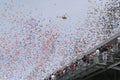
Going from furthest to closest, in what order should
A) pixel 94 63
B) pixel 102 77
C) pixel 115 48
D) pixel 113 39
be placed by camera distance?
pixel 113 39 < pixel 102 77 < pixel 94 63 < pixel 115 48

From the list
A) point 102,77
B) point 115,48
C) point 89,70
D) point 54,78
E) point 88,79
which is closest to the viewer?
point 115,48

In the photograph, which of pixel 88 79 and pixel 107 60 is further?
pixel 88 79

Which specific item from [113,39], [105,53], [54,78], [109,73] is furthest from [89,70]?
[54,78]

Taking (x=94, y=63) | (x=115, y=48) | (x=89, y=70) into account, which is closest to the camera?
(x=115, y=48)

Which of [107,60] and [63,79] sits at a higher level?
[107,60]

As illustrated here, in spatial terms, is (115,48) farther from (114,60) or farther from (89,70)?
(89,70)

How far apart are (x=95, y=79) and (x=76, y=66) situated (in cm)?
232

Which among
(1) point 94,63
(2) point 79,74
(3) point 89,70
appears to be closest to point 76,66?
(2) point 79,74

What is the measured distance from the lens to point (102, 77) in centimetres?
3650

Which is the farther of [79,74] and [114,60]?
[79,74]

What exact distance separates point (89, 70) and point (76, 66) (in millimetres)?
3663

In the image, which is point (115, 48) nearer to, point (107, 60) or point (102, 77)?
point (107, 60)

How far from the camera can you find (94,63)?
105 feet

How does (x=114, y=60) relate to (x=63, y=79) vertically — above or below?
above
